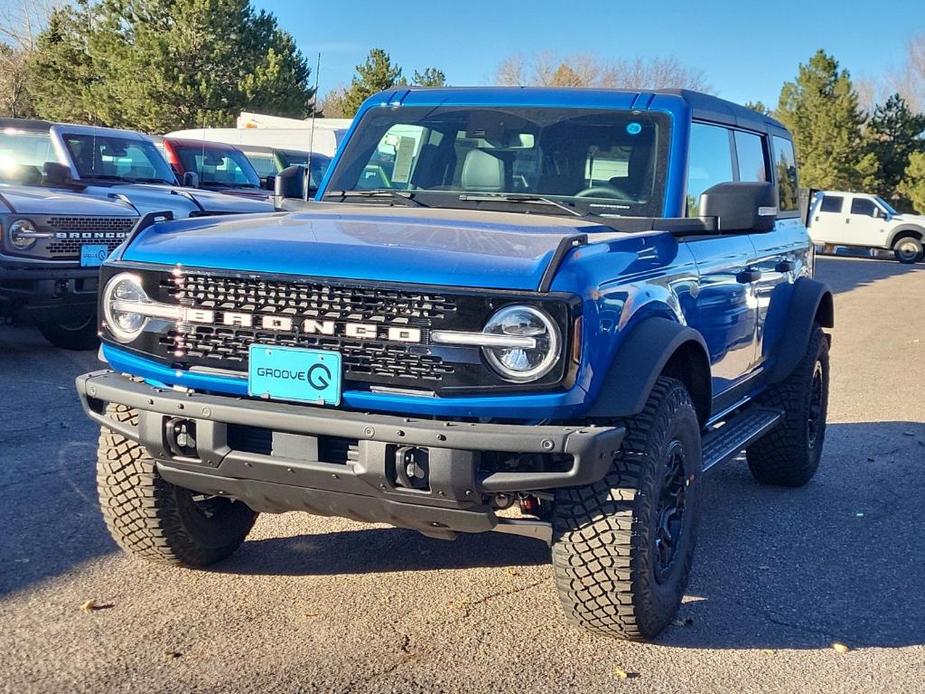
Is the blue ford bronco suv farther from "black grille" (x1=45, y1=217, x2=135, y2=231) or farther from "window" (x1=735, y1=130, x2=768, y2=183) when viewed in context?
"black grille" (x1=45, y1=217, x2=135, y2=231)

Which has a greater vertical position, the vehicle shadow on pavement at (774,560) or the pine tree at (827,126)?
the pine tree at (827,126)

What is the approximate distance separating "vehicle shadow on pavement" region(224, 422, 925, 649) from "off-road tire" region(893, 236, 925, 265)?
25885 mm

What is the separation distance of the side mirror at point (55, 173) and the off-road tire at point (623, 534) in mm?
6754

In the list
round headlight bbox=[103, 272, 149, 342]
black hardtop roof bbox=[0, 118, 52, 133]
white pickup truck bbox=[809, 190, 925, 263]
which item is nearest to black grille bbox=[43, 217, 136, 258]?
black hardtop roof bbox=[0, 118, 52, 133]

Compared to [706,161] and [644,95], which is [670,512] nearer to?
[706,161]

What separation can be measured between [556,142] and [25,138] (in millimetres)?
6440

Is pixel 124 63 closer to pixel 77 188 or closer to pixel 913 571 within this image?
pixel 77 188

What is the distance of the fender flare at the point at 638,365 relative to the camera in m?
3.31

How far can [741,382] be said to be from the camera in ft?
16.8

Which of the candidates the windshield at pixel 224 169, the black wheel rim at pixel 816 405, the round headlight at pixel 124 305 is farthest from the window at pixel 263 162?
the round headlight at pixel 124 305

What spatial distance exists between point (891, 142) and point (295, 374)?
41.6m

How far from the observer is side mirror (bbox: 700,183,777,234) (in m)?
4.23

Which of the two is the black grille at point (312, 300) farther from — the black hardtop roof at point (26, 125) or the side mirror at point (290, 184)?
the black hardtop roof at point (26, 125)

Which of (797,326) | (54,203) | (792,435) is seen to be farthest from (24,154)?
(792,435)
